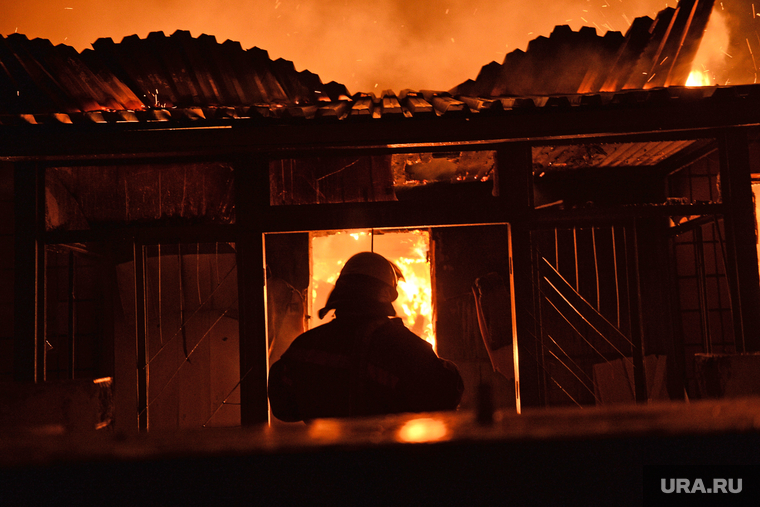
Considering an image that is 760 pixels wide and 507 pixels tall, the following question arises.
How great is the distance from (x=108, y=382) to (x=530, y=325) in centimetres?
410

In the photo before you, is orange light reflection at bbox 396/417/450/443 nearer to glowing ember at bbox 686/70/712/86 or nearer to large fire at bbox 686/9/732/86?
glowing ember at bbox 686/70/712/86

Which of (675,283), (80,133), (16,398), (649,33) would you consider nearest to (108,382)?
(16,398)

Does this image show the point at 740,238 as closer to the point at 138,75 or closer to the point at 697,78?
the point at 697,78

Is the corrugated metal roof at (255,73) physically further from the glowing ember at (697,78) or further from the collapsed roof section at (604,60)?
the glowing ember at (697,78)

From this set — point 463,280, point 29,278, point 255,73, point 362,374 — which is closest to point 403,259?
point 463,280

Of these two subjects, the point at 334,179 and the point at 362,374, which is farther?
the point at 334,179

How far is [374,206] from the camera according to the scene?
447 centimetres

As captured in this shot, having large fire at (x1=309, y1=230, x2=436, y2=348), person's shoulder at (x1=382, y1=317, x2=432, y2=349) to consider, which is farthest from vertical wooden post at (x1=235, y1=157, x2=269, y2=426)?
large fire at (x1=309, y1=230, x2=436, y2=348)

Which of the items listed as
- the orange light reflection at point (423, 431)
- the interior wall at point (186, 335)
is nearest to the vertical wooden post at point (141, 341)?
the interior wall at point (186, 335)

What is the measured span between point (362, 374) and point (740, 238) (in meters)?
3.95

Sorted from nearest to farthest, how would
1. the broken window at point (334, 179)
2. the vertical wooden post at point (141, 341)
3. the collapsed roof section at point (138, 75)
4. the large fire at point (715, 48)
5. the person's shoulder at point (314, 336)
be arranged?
the person's shoulder at point (314, 336) → the vertical wooden post at point (141, 341) → the collapsed roof section at point (138, 75) → the broken window at point (334, 179) → the large fire at point (715, 48)

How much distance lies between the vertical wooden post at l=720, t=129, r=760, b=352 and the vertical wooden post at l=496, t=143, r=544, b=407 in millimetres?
1876

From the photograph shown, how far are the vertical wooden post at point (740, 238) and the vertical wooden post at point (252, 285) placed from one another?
4.51 m

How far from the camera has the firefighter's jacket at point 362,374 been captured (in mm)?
2836
